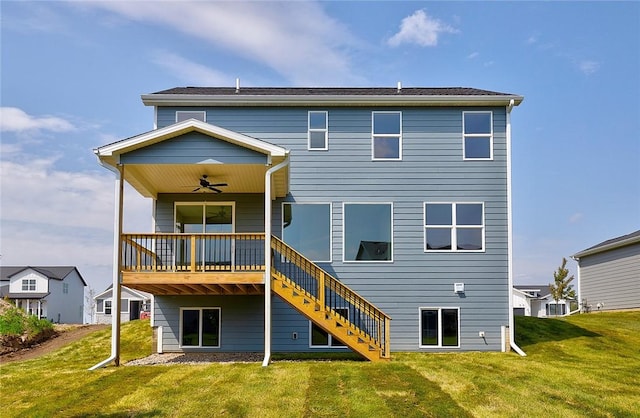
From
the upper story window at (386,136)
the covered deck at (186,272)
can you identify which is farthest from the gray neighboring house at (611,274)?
the covered deck at (186,272)

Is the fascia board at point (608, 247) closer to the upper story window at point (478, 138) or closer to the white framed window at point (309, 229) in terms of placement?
the upper story window at point (478, 138)

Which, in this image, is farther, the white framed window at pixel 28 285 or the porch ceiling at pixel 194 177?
the white framed window at pixel 28 285

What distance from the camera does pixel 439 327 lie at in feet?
50.4

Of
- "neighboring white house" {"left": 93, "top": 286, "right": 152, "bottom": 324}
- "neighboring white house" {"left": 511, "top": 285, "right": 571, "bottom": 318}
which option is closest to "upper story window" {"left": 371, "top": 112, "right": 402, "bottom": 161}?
"neighboring white house" {"left": 93, "top": 286, "right": 152, "bottom": 324}

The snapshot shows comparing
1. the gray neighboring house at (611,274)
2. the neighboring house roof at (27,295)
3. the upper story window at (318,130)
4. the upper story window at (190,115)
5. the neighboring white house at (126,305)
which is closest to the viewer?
the upper story window at (190,115)

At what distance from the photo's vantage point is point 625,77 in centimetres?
2162

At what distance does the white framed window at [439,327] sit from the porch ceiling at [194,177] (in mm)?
4883

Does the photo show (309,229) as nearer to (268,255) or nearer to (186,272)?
(268,255)

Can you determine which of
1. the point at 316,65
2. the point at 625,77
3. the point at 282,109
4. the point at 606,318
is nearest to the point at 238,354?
the point at 282,109

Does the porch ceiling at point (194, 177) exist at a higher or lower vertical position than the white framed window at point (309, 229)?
higher

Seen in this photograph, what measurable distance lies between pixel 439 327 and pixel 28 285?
39873mm

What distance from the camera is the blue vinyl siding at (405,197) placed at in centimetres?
1541

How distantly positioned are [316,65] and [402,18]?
3.01 meters

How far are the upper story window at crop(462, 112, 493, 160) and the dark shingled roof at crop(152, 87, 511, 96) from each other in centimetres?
61
